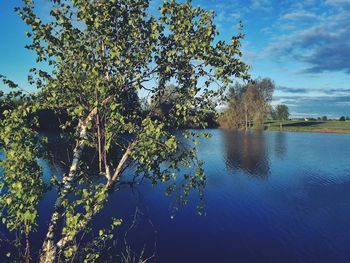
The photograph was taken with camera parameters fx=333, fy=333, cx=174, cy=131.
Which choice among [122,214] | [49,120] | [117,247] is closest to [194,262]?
[117,247]

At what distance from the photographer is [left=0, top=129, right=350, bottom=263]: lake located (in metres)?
22.3

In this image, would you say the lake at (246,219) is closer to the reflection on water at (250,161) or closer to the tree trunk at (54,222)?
the reflection on water at (250,161)

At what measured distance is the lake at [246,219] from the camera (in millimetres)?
22297

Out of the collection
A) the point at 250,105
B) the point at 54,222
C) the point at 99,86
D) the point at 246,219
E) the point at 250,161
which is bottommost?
the point at 246,219

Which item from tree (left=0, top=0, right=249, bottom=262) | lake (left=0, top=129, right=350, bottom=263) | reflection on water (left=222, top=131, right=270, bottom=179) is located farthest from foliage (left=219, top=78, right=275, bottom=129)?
tree (left=0, top=0, right=249, bottom=262)

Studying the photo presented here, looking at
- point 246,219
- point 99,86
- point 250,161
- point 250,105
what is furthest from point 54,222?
point 250,105

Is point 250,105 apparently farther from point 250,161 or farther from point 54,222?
point 54,222

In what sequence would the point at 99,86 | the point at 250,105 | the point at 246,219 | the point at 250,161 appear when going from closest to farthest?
1. the point at 99,86
2. the point at 246,219
3. the point at 250,161
4. the point at 250,105

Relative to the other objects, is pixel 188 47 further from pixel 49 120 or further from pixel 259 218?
pixel 49 120

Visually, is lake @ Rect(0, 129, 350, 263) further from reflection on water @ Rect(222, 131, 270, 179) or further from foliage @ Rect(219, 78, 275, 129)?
foliage @ Rect(219, 78, 275, 129)

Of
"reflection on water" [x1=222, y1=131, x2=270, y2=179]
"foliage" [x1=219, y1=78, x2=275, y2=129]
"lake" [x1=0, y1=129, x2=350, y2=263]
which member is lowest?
"lake" [x1=0, y1=129, x2=350, y2=263]

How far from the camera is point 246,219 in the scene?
93.3 ft

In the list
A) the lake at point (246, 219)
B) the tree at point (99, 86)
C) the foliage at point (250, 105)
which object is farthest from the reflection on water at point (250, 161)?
the foliage at point (250, 105)

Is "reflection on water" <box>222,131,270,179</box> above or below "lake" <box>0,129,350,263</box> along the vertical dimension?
above
